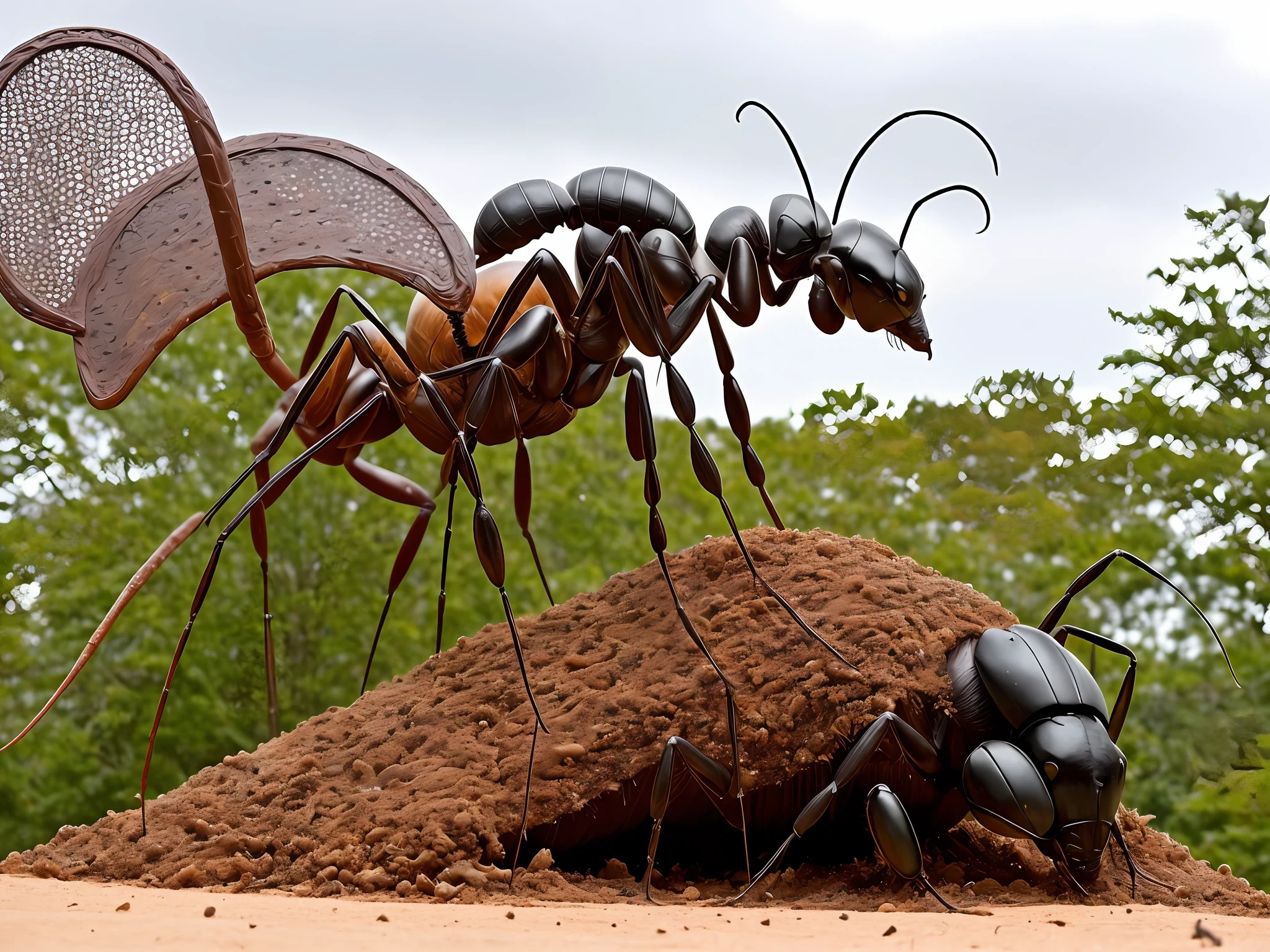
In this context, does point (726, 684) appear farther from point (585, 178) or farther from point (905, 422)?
point (905, 422)

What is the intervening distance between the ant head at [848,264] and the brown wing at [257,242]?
4.74 ft

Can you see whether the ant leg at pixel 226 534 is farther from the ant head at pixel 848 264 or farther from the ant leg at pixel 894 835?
the ant leg at pixel 894 835

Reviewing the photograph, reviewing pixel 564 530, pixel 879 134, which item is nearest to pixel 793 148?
pixel 879 134

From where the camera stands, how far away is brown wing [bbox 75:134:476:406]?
4.42 meters

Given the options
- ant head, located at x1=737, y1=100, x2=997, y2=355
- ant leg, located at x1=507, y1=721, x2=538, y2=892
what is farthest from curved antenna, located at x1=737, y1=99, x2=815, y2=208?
Answer: ant leg, located at x1=507, y1=721, x2=538, y2=892

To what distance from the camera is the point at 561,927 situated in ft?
9.89

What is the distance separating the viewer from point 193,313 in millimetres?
Answer: 4379

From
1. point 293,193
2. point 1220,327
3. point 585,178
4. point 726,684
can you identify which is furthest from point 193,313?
point 1220,327

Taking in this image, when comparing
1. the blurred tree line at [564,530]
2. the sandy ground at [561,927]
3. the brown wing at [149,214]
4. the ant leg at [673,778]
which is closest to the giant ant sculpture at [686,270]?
the brown wing at [149,214]

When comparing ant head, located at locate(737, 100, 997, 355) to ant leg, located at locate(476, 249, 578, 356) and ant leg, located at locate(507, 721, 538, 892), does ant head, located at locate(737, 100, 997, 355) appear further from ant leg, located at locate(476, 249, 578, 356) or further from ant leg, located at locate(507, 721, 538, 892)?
ant leg, located at locate(507, 721, 538, 892)

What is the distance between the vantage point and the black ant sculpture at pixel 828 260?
506cm

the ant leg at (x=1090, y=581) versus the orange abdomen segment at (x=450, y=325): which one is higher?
the orange abdomen segment at (x=450, y=325)

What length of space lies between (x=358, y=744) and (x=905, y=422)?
644 cm

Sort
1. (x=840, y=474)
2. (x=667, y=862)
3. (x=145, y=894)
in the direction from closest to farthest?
(x=145, y=894) → (x=667, y=862) → (x=840, y=474)
